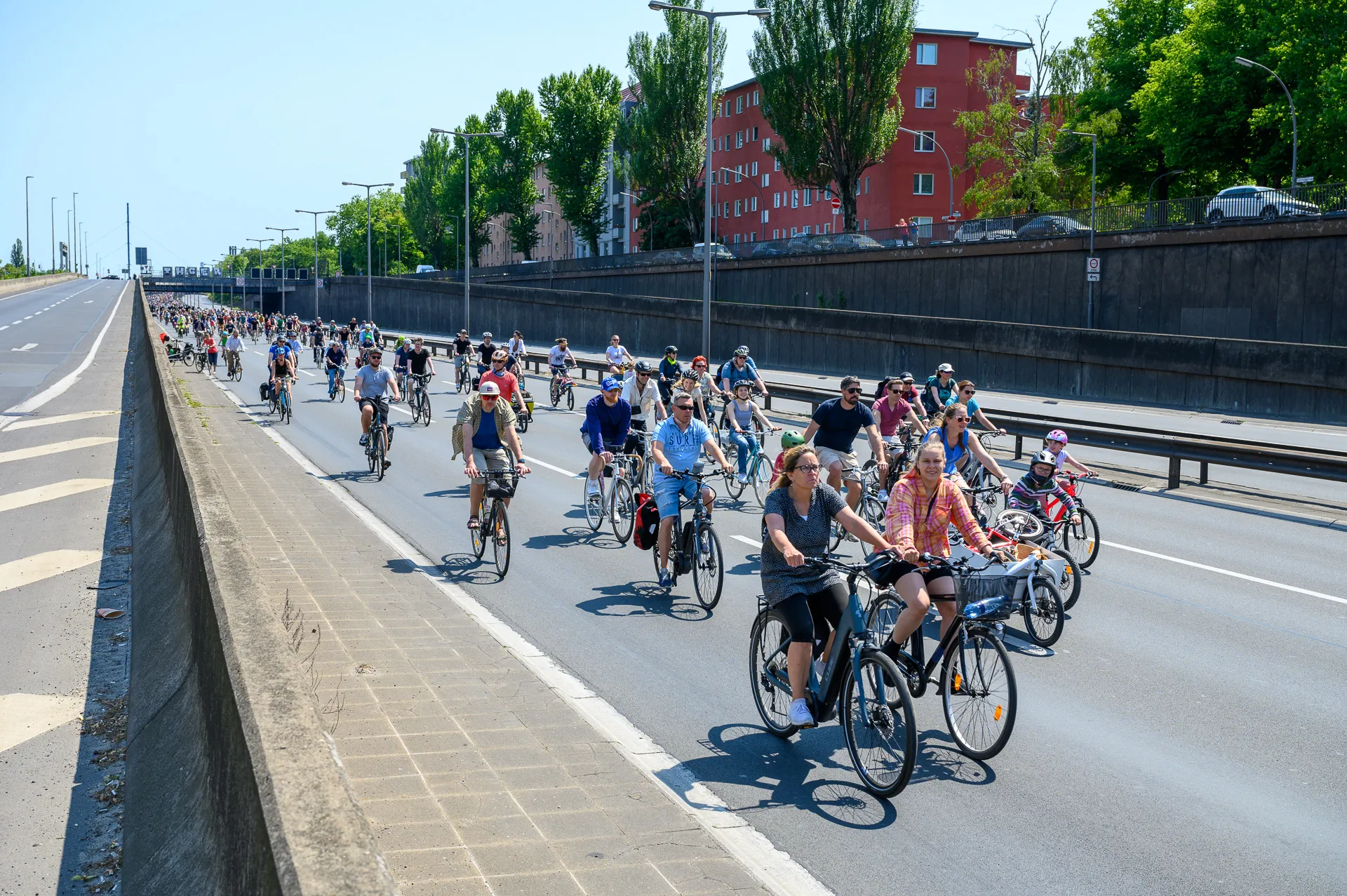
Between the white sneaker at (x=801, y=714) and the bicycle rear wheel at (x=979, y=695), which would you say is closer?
the bicycle rear wheel at (x=979, y=695)

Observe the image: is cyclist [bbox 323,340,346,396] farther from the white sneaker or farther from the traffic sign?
the white sneaker

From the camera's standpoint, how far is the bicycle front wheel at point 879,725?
6.18 m

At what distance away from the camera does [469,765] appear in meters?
6.38

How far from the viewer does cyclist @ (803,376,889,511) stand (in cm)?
1267

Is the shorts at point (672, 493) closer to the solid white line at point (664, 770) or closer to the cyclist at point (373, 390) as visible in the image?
the solid white line at point (664, 770)

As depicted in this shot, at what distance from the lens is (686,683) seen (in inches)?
325

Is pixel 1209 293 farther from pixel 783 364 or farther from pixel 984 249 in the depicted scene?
pixel 783 364

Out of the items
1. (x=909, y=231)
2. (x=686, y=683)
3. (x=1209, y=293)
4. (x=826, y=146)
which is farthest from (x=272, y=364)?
(x=826, y=146)

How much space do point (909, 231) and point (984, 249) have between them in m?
5.80

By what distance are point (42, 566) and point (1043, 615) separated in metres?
9.33

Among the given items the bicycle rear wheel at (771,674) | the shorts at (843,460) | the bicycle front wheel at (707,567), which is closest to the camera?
the bicycle rear wheel at (771,674)

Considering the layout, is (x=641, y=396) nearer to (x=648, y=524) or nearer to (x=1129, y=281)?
(x=648, y=524)

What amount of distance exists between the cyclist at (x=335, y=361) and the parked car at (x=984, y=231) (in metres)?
24.7

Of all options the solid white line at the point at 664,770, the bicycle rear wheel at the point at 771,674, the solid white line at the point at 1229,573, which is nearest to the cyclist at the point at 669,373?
the solid white line at the point at 1229,573
